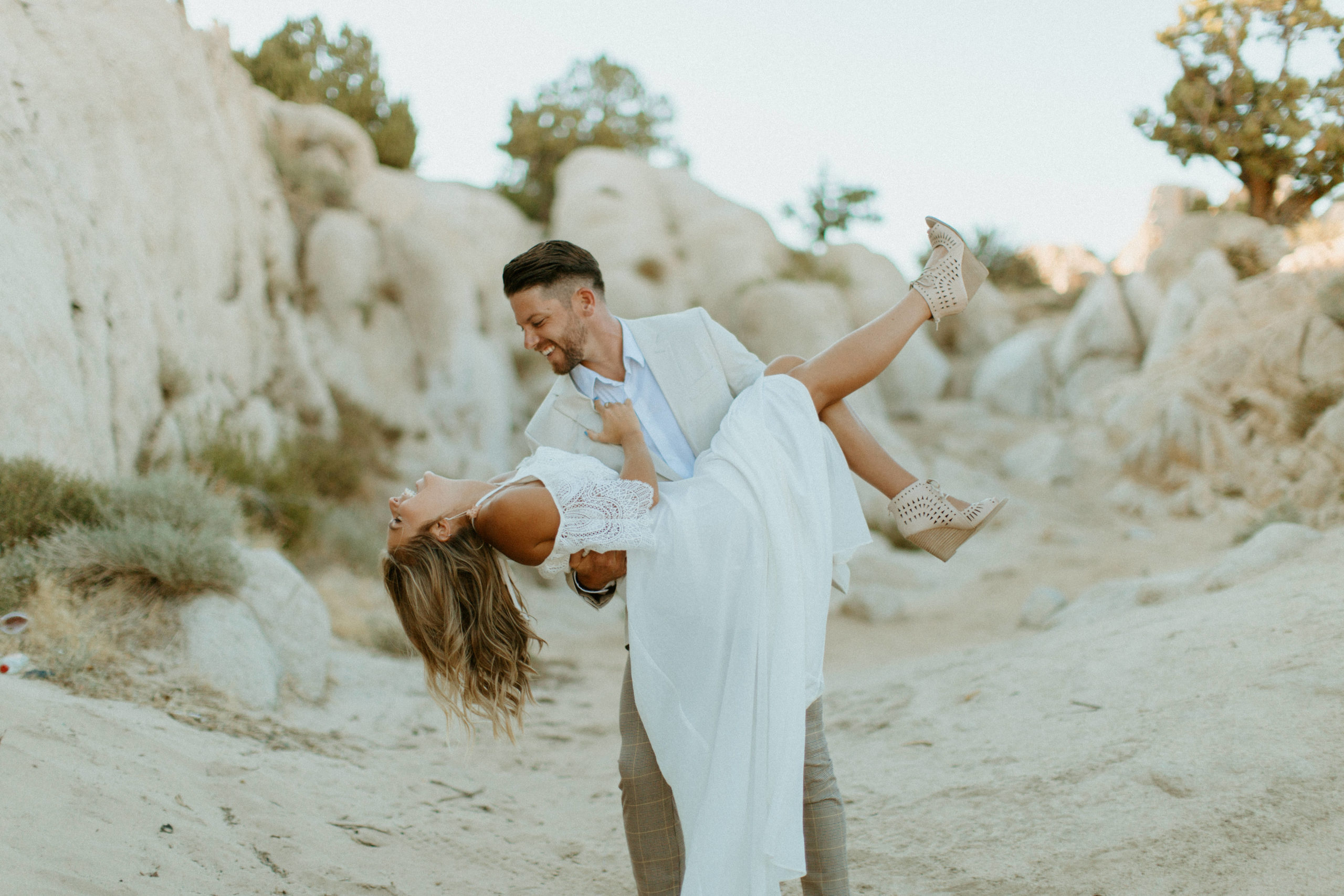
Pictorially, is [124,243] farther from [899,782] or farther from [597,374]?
[899,782]

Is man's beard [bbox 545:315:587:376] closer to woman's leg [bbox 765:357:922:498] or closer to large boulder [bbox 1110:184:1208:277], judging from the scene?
→ woman's leg [bbox 765:357:922:498]

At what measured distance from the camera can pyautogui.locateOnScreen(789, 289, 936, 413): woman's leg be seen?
2809 mm

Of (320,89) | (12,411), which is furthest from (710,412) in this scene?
(320,89)

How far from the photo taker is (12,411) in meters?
5.27

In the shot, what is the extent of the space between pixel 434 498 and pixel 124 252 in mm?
6145

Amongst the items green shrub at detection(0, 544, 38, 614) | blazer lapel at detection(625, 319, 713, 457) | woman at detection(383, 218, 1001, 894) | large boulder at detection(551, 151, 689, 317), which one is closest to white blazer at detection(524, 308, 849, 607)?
blazer lapel at detection(625, 319, 713, 457)

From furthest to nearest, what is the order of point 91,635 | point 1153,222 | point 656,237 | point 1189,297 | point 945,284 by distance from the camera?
point 1153,222, point 656,237, point 1189,297, point 91,635, point 945,284

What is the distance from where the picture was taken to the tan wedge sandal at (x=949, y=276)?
3.10 meters

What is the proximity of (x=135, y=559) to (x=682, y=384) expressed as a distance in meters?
3.56

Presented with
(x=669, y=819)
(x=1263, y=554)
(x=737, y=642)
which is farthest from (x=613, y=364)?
(x=1263, y=554)

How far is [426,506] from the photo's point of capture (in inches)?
99.0

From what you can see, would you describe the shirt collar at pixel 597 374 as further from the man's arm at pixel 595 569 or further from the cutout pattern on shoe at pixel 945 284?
the cutout pattern on shoe at pixel 945 284

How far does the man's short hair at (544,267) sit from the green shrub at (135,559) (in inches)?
123

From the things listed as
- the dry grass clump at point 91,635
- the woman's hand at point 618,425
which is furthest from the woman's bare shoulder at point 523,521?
the dry grass clump at point 91,635
